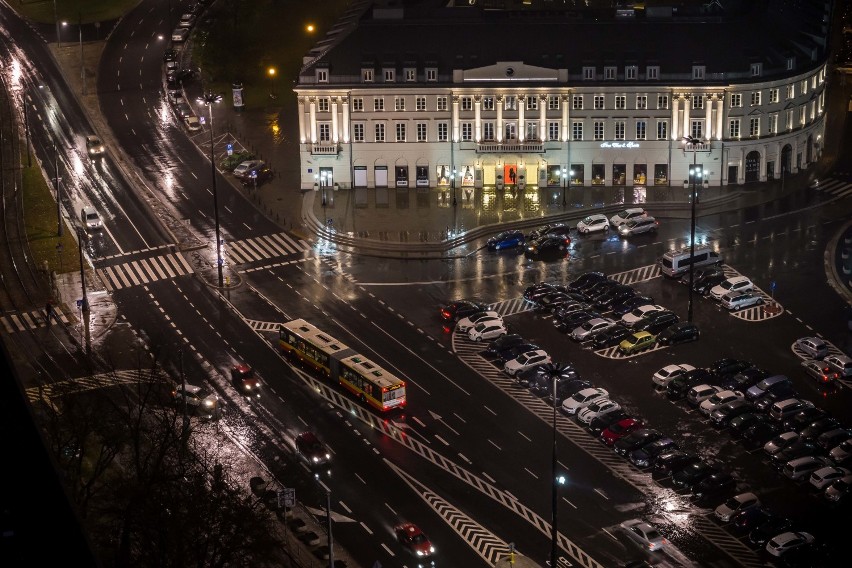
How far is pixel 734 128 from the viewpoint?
545ft

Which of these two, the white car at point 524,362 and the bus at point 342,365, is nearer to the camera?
the bus at point 342,365

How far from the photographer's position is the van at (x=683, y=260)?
144 meters

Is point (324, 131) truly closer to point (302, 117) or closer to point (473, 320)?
point (302, 117)

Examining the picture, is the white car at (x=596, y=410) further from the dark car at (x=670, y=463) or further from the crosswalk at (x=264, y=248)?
the crosswalk at (x=264, y=248)

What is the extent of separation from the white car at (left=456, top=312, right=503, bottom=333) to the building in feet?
114

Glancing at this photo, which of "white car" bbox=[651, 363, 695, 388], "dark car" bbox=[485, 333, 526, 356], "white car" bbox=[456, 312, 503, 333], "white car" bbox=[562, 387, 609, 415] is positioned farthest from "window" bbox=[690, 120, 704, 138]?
"white car" bbox=[562, 387, 609, 415]

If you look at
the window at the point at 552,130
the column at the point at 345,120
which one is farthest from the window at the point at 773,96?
the column at the point at 345,120

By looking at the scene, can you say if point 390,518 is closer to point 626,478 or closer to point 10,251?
point 626,478

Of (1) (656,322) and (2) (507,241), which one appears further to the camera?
(2) (507,241)

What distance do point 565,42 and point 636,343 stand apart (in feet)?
174

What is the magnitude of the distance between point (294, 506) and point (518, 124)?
7782 cm

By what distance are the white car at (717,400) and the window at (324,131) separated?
6812 centimetres

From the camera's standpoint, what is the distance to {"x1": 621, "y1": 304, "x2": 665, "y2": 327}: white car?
133m

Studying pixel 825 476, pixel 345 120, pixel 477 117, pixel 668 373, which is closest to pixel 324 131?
pixel 345 120
